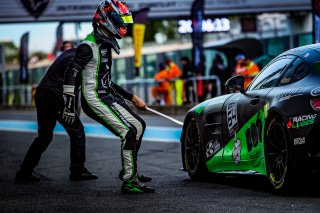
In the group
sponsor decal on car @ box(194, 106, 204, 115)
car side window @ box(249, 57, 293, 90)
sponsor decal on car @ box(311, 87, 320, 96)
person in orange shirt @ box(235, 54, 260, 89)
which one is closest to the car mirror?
car side window @ box(249, 57, 293, 90)

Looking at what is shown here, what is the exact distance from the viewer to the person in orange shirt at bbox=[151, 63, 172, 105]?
28.5 meters

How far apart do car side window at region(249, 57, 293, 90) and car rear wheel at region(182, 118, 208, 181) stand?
1.03 m

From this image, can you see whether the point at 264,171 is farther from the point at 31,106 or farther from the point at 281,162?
the point at 31,106

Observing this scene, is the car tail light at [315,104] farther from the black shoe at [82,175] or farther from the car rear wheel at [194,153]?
the black shoe at [82,175]

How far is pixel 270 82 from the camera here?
8.38 m

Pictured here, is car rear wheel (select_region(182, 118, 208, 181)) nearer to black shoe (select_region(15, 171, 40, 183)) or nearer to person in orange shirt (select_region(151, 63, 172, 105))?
black shoe (select_region(15, 171, 40, 183))

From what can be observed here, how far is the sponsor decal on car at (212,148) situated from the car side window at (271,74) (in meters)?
0.70

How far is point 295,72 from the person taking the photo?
26.2ft

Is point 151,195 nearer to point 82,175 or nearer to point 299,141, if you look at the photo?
point 299,141

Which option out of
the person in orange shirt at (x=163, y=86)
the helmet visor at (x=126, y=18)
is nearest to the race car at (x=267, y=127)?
the helmet visor at (x=126, y=18)

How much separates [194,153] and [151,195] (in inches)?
56.7

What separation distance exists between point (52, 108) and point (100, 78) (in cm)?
184

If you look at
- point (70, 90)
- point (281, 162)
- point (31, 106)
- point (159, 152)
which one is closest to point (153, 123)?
point (159, 152)

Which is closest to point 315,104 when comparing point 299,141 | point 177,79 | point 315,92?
point 315,92
